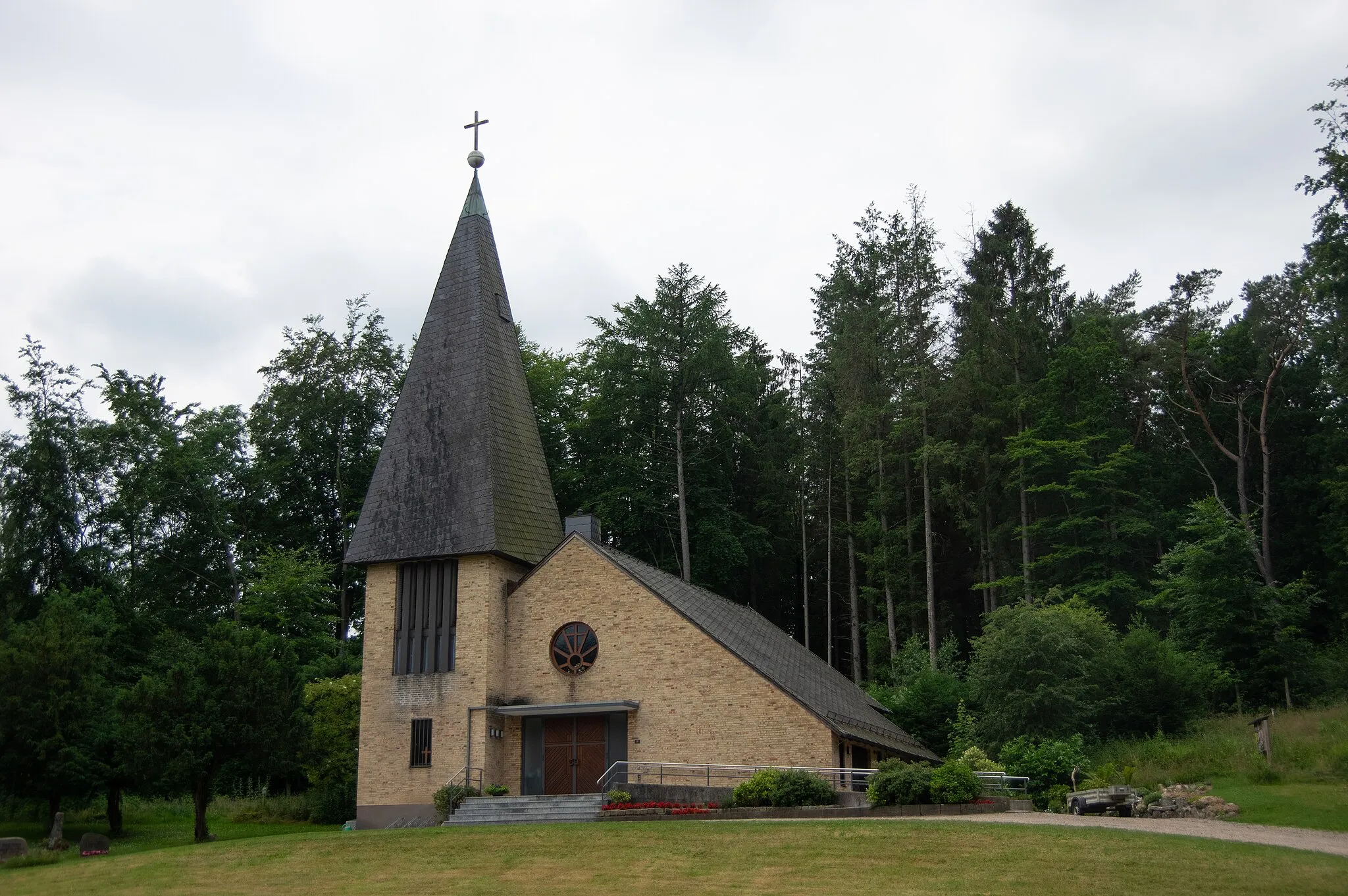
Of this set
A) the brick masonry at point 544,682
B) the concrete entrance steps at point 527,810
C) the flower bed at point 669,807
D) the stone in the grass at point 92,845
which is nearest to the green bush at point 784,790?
the flower bed at point 669,807

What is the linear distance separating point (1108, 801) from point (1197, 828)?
8.48 ft

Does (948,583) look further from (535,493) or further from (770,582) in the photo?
(535,493)

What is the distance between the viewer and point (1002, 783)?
23719mm

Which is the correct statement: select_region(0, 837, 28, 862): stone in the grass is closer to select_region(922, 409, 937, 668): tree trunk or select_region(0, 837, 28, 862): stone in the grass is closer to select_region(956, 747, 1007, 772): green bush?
select_region(956, 747, 1007, 772): green bush

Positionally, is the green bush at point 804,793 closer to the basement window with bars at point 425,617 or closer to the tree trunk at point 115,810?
the basement window with bars at point 425,617

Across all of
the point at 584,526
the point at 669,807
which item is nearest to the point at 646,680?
the point at 584,526

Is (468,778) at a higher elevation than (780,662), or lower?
lower

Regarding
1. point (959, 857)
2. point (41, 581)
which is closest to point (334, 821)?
point (41, 581)

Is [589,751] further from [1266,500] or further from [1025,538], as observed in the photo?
[1266,500]

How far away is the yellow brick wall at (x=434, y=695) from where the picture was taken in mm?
27766

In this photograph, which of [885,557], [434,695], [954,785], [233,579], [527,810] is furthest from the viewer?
[233,579]

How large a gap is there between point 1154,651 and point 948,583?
15281 mm

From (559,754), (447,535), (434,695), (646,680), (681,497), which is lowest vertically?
(559,754)

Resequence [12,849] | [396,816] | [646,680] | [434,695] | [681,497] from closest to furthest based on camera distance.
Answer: [12,849]
[646,680]
[396,816]
[434,695]
[681,497]
